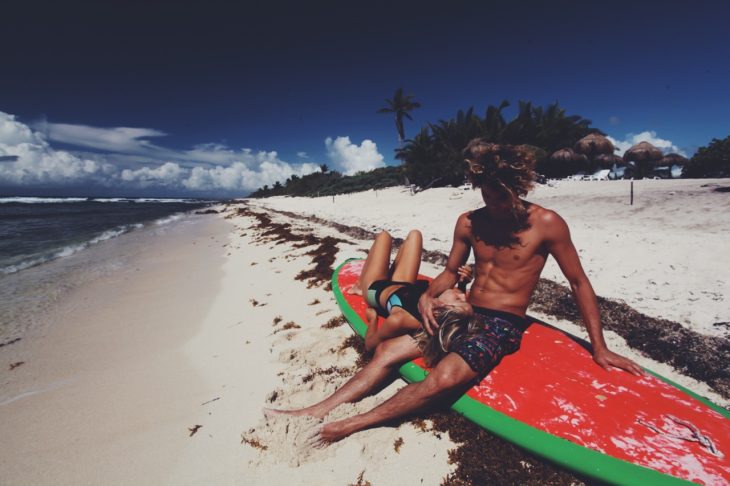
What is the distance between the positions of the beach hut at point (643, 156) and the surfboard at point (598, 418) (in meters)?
27.6

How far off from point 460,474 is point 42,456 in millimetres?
3409

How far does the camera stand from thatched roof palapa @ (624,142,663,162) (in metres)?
22.3

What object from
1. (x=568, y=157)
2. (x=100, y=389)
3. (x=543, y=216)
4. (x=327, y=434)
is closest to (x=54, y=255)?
(x=100, y=389)

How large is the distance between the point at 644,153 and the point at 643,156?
0.23 meters

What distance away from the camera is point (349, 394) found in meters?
2.80

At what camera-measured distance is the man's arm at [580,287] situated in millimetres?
2758

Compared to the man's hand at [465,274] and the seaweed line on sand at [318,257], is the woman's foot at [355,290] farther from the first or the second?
the man's hand at [465,274]

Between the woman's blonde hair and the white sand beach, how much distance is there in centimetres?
57

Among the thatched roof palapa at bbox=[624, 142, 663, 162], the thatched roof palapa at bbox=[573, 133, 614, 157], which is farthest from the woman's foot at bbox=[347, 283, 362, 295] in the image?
the thatched roof palapa at bbox=[573, 133, 614, 157]

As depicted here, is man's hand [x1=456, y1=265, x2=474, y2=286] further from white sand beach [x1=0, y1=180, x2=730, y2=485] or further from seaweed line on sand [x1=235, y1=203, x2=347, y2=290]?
seaweed line on sand [x1=235, y1=203, x2=347, y2=290]

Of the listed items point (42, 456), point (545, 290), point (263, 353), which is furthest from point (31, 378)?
point (545, 290)

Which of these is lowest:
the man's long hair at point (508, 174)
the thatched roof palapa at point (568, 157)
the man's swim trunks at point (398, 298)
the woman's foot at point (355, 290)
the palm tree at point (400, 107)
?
the woman's foot at point (355, 290)

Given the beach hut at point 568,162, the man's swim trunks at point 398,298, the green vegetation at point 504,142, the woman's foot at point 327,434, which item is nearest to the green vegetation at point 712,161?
the green vegetation at point 504,142

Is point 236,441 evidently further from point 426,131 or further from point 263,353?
point 426,131
